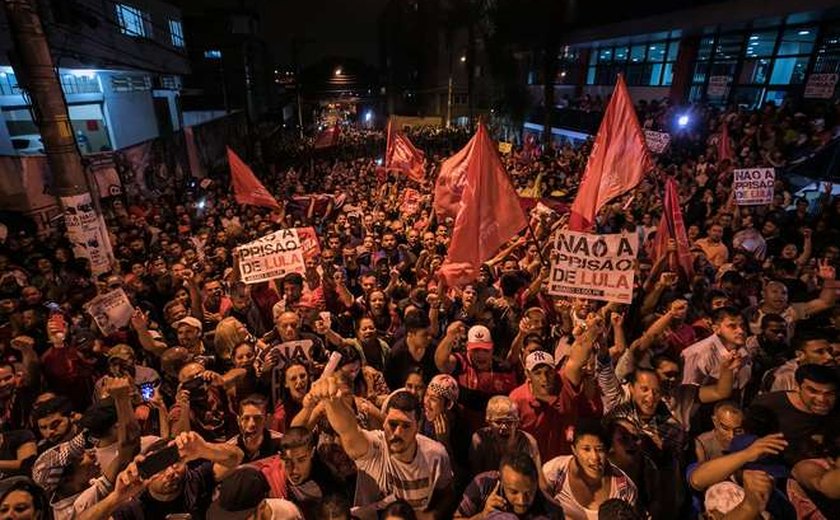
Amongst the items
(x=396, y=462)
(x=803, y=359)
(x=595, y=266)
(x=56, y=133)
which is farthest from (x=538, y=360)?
(x=56, y=133)

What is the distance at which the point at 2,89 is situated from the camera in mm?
14344

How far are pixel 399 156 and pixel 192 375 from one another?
34.0ft

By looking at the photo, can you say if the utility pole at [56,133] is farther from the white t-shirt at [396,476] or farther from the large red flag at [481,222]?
the white t-shirt at [396,476]

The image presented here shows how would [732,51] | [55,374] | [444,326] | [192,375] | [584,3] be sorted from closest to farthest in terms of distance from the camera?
[192,375], [55,374], [444,326], [732,51], [584,3]

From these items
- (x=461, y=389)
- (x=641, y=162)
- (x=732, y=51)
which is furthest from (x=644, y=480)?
(x=732, y=51)

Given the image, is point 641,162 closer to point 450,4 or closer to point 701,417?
point 701,417

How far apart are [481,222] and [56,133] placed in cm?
550

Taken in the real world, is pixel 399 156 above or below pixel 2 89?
below

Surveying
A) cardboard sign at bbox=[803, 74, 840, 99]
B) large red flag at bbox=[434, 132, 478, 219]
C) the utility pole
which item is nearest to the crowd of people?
the utility pole

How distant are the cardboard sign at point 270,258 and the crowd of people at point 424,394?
292mm

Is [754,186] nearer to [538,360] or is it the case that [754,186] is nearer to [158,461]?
[538,360]

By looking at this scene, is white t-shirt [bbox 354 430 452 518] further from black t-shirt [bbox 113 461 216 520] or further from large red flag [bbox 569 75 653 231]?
large red flag [bbox 569 75 653 231]

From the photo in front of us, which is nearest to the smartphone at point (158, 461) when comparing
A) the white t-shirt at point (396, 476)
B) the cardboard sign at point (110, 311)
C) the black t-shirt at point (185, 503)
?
the black t-shirt at point (185, 503)

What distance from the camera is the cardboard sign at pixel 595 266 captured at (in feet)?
14.6
